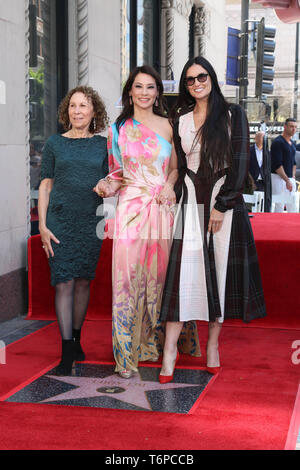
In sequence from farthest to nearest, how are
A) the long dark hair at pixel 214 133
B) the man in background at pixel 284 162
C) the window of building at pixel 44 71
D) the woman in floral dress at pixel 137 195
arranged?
the man in background at pixel 284 162
the window of building at pixel 44 71
the woman in floral dress at pixel 137 195
the long dark hair at pixel 214 133

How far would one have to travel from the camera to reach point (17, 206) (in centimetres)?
583

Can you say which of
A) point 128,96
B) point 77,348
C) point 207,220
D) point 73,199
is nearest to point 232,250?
point 207,220

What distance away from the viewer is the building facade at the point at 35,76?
563 cm

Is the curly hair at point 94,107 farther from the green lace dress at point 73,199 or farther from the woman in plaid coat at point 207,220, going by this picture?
the woman in plaid coat at point 207,220

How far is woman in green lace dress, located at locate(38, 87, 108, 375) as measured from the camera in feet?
13.9

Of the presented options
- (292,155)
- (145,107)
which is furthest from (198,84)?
(292,155)

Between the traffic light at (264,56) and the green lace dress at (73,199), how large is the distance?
6812 millimetres

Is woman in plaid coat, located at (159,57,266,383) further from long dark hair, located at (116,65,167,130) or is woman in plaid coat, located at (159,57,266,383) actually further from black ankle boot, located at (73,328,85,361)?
black ankle boot, located at (73,328,85,361)

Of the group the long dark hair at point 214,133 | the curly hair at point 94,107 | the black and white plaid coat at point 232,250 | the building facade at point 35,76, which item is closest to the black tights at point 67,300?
the black and white plaid coat at point 232,250

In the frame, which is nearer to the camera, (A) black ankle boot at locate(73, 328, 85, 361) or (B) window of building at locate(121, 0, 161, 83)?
(A) black ankle boot at locate(73, 328, 85, 361)

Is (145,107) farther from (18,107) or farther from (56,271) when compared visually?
(18,107)

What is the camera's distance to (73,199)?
4238mm

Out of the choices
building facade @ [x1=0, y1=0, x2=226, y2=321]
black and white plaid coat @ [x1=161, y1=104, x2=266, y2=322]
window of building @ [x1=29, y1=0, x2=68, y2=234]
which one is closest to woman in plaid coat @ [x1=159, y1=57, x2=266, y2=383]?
black and white plaid coat @ [x1=161, y1=104, x2=266, y2=322]

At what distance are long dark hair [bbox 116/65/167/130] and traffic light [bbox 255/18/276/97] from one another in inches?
260
